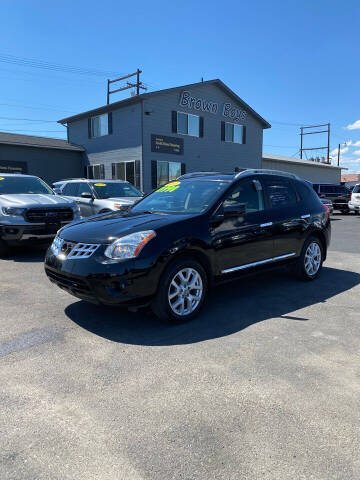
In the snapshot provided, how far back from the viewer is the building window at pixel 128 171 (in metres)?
21.1

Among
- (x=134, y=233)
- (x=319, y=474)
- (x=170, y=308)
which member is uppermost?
(x=134, y=233)

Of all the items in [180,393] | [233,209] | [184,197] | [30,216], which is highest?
[184,197]

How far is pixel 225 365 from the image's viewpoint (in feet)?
10.3

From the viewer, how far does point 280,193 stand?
5.48 metres

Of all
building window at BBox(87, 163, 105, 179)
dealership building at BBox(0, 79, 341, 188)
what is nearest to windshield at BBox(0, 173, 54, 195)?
dealership building at BBox(0, 79, 341, 188)

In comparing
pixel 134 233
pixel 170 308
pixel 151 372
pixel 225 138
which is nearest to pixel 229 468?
pixel 151 372

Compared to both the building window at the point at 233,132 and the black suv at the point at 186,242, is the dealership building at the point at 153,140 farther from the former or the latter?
the black suv at the point at 186,242

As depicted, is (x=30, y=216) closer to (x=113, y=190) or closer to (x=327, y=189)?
(x=113, y=190)

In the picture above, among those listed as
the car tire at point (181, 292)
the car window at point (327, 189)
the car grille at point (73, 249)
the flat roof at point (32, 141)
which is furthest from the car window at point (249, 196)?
the flat roof at point (32, 141)

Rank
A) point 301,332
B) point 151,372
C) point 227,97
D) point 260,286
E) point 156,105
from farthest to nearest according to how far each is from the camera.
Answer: point 227,97
point 156,105
point 260,286
point 301,332
point 151,372

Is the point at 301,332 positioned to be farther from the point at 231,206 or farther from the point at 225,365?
the point at 231,206

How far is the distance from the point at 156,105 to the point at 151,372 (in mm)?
20070

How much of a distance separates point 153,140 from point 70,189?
10566mm

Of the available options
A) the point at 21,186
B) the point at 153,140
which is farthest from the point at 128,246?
the point at 153,140
